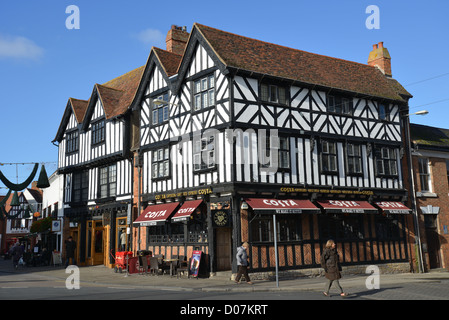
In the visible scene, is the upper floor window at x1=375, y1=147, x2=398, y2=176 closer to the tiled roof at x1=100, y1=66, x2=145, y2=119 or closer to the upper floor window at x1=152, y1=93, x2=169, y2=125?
the upper floor window at x1=152, y1=93, x2=169, y2=125

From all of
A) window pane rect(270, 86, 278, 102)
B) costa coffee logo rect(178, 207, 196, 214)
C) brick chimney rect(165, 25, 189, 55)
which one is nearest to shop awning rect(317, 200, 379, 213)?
window pane rect(270, 86, 278, 102)

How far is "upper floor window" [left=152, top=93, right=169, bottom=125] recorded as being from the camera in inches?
880

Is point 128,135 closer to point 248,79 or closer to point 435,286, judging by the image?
point 248,79

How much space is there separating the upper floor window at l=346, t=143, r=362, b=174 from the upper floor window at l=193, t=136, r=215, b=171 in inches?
270

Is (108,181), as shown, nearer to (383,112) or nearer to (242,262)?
(242,262)

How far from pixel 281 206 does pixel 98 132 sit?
1365 centimetres

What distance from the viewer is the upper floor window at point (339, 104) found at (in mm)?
21891

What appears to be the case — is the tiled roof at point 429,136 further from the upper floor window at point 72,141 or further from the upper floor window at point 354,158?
the upper floor window at point 72,141

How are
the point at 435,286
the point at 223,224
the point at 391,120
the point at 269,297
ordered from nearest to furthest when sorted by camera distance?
the point at 269,297
the point at 435,286
the point at 223,224
the point at 391,120

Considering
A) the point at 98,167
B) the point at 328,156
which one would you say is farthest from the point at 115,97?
the point at 328,156

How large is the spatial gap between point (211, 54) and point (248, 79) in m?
1.93

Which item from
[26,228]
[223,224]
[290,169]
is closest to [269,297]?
[223,224]

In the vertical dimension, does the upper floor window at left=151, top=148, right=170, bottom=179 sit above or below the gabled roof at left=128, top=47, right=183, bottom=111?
below

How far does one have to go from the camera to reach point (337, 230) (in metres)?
21.1
